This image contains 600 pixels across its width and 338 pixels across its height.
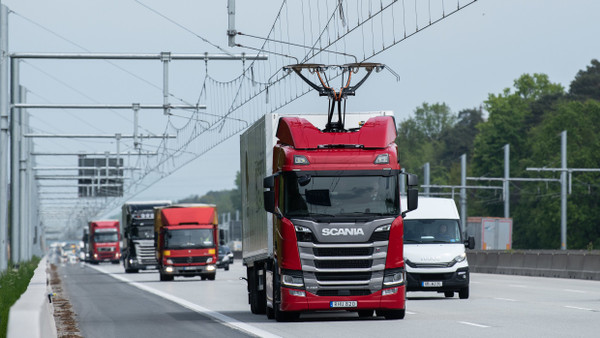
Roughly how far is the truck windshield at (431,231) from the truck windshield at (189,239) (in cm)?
2032

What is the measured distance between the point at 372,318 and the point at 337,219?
241 centimetres

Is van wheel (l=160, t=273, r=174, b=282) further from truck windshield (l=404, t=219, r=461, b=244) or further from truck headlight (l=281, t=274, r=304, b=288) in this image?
truck headlight (l=281, t=274, r=304, b=288)

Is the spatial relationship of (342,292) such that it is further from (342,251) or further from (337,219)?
(337,219)

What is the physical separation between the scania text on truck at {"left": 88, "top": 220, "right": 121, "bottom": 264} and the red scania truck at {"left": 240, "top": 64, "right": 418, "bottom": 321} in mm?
75659

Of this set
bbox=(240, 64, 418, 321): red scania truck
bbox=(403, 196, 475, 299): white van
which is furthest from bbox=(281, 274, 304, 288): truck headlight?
bbox=(403, 196, 475, 299): white van

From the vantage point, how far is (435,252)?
92.6 feet

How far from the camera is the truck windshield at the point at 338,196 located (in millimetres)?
20000

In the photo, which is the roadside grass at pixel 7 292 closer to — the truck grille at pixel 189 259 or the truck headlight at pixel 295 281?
the truck headlight at pixel 295 281

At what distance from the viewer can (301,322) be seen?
20.5m

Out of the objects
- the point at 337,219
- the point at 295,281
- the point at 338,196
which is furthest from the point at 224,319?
the point at 338,196

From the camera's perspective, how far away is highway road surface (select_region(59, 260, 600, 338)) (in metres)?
17.9

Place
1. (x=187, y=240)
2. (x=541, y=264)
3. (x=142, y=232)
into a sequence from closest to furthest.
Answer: (x=541, y=264) < (x=187, y=240) < (x=142, y=232)

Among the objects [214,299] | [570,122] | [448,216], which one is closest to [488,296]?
[448,216]

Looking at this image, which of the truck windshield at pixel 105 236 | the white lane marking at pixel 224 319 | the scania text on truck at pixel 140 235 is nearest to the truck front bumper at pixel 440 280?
the white lane marking at pixel 224 319
